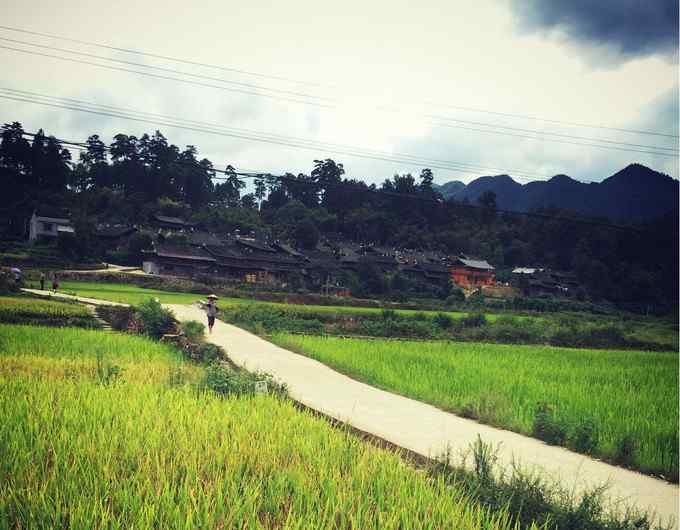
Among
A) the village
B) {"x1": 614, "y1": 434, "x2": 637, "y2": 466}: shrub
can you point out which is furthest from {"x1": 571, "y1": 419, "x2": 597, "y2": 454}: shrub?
the village

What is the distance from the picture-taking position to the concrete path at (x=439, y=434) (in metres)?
4.88

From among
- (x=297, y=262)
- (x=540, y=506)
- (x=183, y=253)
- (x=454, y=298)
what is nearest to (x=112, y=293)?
(x=183, y=253)

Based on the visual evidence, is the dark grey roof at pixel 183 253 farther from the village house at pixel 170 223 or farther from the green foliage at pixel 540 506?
the green foliage at pixel 540 506

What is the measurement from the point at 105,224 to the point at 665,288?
50.3 metres

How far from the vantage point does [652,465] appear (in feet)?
18.5

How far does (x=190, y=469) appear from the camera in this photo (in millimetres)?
3314

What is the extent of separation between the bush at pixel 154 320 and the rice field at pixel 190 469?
25.4 ft

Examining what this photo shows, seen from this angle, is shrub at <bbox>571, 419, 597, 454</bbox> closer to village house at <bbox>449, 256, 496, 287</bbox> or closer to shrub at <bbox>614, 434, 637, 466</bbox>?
shrub at <bbox>614, 434, 637, 466</bbox>

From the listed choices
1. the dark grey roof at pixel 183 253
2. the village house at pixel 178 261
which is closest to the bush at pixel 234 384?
the village house at pixel 178 261

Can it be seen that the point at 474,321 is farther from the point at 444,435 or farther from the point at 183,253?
the point at 183,253

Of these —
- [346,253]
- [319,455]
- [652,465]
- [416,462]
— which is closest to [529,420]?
[652,465]

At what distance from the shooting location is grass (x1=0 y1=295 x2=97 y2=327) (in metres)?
11.6

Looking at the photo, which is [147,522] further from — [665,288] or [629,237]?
[629,237]

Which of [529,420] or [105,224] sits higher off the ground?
[105,224]
